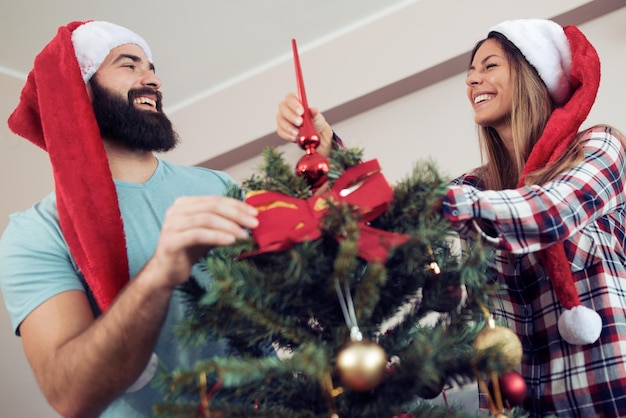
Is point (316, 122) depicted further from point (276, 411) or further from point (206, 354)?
point (276, 411)

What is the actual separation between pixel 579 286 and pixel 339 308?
0.64 m

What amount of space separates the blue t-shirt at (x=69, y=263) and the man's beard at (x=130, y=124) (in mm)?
128

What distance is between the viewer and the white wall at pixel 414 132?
6.42 feet

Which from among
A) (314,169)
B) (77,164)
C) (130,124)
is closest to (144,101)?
(130,124)

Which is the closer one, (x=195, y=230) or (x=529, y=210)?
(x=195, y=230)

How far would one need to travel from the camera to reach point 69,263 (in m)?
1.01

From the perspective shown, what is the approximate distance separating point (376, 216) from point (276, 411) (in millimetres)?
246

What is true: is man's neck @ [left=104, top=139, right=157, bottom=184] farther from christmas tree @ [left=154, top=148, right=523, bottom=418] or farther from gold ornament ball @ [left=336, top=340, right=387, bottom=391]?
gold ornament ball @ [left=336, top=340, right=387, bottom=391]

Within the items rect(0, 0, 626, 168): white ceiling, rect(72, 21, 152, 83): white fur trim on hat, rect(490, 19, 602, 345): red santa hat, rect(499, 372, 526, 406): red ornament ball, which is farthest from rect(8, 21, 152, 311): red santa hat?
rect(0, 0, 626, 168): white ceiling

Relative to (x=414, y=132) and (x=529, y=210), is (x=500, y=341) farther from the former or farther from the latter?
(x=414, y=132)

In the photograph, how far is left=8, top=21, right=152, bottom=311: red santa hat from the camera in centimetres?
94

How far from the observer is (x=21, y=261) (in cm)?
100

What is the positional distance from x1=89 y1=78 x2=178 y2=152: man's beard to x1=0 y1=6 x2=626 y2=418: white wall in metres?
0.91

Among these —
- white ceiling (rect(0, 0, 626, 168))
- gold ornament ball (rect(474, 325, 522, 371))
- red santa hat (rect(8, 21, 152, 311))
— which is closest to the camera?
gold ornament ball (rect(474, 325, 522, 371))
